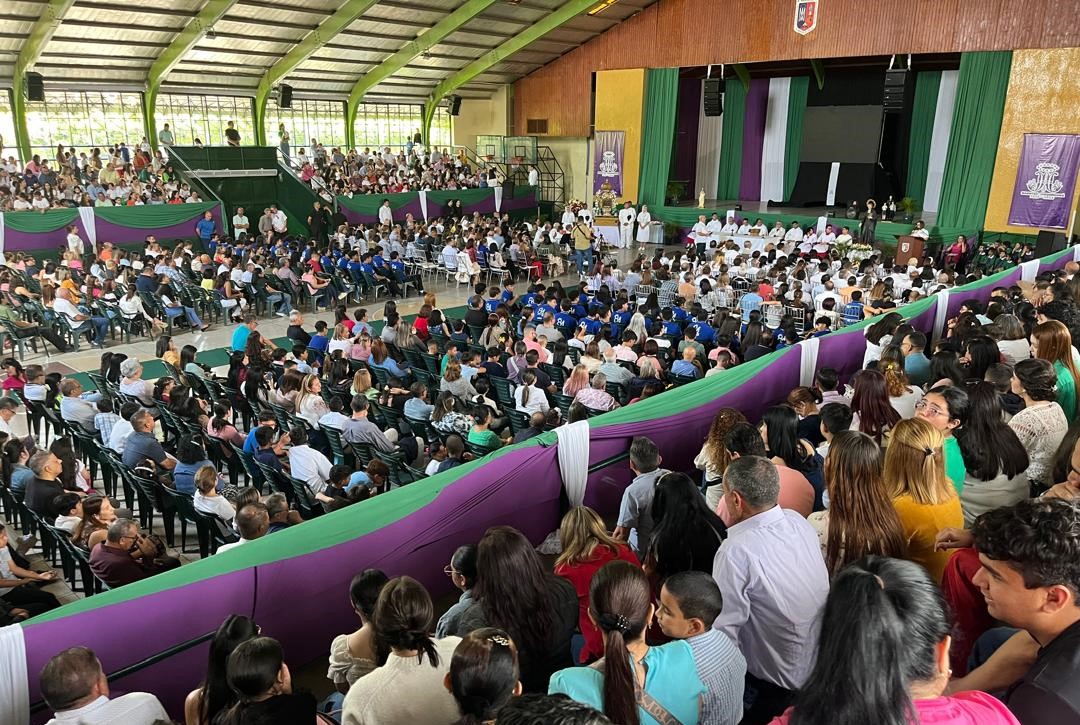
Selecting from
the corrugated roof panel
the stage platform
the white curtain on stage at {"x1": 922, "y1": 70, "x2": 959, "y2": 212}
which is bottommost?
the stage platform

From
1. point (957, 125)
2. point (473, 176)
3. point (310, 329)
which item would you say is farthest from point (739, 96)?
point (310, 329)

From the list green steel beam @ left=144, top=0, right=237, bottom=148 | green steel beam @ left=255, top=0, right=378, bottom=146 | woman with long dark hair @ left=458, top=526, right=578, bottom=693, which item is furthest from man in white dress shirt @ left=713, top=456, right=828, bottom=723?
green steel beam @ left=255, top=0, right=378, bottom=146

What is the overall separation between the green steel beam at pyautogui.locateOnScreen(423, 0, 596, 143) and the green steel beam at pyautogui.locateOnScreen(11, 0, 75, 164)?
11.7m

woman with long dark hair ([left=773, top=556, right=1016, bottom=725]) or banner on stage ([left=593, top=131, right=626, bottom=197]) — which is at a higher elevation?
banner on stage ([left=593, top=131, right=626, bottom=197])

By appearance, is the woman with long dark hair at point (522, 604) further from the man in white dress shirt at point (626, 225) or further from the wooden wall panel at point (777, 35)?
the wooden wall panel at point (777, 35)

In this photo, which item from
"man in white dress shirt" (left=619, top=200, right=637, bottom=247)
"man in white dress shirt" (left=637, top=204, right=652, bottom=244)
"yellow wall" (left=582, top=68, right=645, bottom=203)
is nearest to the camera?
"man in white dress shirt" (left=619, top=200, right=637, bottom=247)

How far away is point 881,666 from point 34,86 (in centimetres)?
2155

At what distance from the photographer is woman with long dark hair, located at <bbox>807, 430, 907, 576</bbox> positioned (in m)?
2.74

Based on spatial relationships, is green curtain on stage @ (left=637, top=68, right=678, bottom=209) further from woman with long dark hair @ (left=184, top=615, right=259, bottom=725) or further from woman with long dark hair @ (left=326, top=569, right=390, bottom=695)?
→ woman with long dark hair @ (left=184, top=615, right=259, bottom=725)

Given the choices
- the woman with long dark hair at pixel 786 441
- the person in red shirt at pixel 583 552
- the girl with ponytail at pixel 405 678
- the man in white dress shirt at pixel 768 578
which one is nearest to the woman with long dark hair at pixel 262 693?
the girl with ponytail at pixel 405 678

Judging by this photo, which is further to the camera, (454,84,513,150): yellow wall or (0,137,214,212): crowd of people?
(454,84,513,150): yellow wall

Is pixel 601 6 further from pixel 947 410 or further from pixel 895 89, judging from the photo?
pixel 947 410

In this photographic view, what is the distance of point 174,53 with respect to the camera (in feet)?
61.0

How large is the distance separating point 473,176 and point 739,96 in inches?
357
